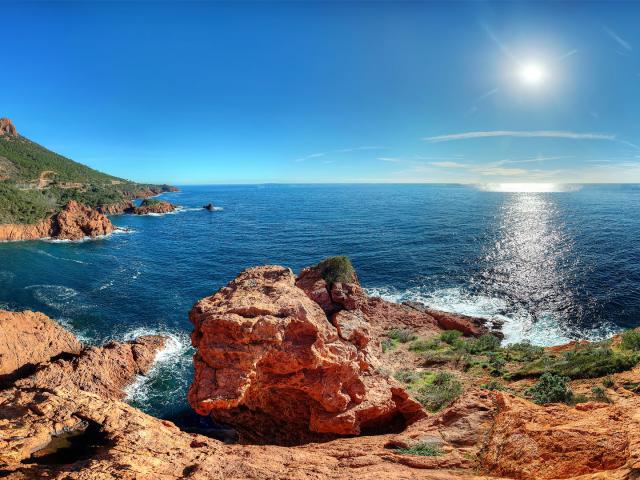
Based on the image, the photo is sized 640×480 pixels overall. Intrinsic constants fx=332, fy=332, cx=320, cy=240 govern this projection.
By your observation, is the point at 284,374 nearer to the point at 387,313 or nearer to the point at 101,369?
the point at 101,369

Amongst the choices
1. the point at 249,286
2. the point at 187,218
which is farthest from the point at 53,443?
the point at 187,218

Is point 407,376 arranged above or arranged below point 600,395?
below

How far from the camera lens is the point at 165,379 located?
996 inches

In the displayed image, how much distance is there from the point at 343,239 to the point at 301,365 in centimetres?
5613

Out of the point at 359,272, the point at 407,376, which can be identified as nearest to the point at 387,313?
the point at 407,376

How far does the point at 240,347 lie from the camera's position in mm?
13867

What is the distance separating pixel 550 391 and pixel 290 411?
39.1ft

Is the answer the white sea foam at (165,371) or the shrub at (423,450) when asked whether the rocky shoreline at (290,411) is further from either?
the white sea foam at (165,371)

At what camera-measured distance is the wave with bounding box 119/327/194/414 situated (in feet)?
75.0

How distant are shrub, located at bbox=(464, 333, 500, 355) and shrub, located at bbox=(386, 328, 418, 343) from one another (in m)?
4.55

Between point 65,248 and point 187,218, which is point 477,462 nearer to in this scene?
point 65,248

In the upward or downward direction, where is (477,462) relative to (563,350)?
upward

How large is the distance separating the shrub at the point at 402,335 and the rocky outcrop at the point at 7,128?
603 feet

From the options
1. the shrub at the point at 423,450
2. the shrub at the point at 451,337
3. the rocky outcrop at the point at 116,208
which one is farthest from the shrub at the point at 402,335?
the rocky outcrop at the point at 116,208
